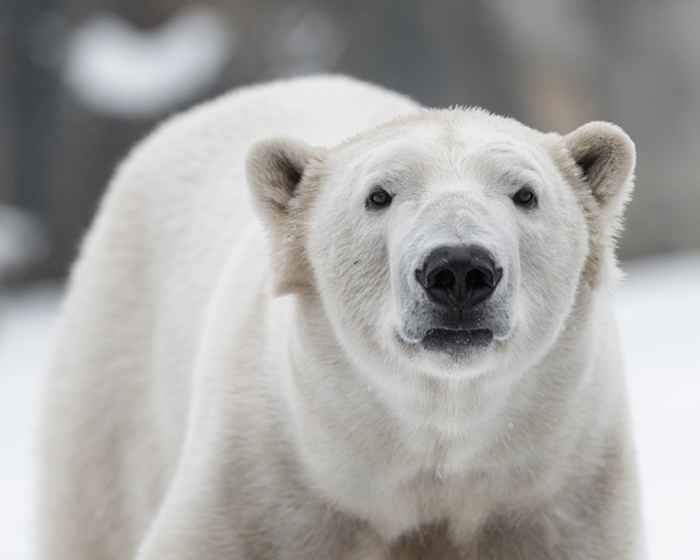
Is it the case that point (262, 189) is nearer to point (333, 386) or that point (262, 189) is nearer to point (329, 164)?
point (329, 164)

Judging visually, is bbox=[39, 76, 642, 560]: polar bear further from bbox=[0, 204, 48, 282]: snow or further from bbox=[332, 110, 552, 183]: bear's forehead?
bbox=[0, 204, 48, 282]: snow

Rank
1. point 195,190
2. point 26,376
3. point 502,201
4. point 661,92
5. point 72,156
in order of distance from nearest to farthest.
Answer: point 502,201
point 195,190
point 26,376
point 661,92
point 72,156

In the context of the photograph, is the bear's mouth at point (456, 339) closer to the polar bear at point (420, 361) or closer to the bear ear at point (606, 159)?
the polar bear at point (420, 361)

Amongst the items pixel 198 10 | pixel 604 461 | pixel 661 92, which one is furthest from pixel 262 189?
pixel 198 10

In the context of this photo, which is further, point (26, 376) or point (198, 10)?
point (198, 10)

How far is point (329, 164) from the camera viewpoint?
374 cm

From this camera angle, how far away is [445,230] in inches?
124

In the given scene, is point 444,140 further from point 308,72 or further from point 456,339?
point 308,72

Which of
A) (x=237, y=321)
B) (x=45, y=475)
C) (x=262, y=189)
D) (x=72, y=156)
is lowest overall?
(x=45, y=475)

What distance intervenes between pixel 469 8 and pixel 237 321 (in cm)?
788

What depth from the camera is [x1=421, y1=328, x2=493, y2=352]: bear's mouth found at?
3193 mm

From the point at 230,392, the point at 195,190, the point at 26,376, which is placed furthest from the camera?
the point at 26,376

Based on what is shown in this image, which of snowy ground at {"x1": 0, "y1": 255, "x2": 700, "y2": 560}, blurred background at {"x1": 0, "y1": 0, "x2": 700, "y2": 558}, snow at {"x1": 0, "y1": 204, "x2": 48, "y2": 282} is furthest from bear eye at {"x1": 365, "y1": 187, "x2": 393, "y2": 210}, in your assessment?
snow at {"x1": 0, "y1": 204, "x2": 48, "y2": 282}

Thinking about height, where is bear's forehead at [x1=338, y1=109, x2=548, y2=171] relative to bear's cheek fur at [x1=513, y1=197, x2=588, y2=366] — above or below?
above
